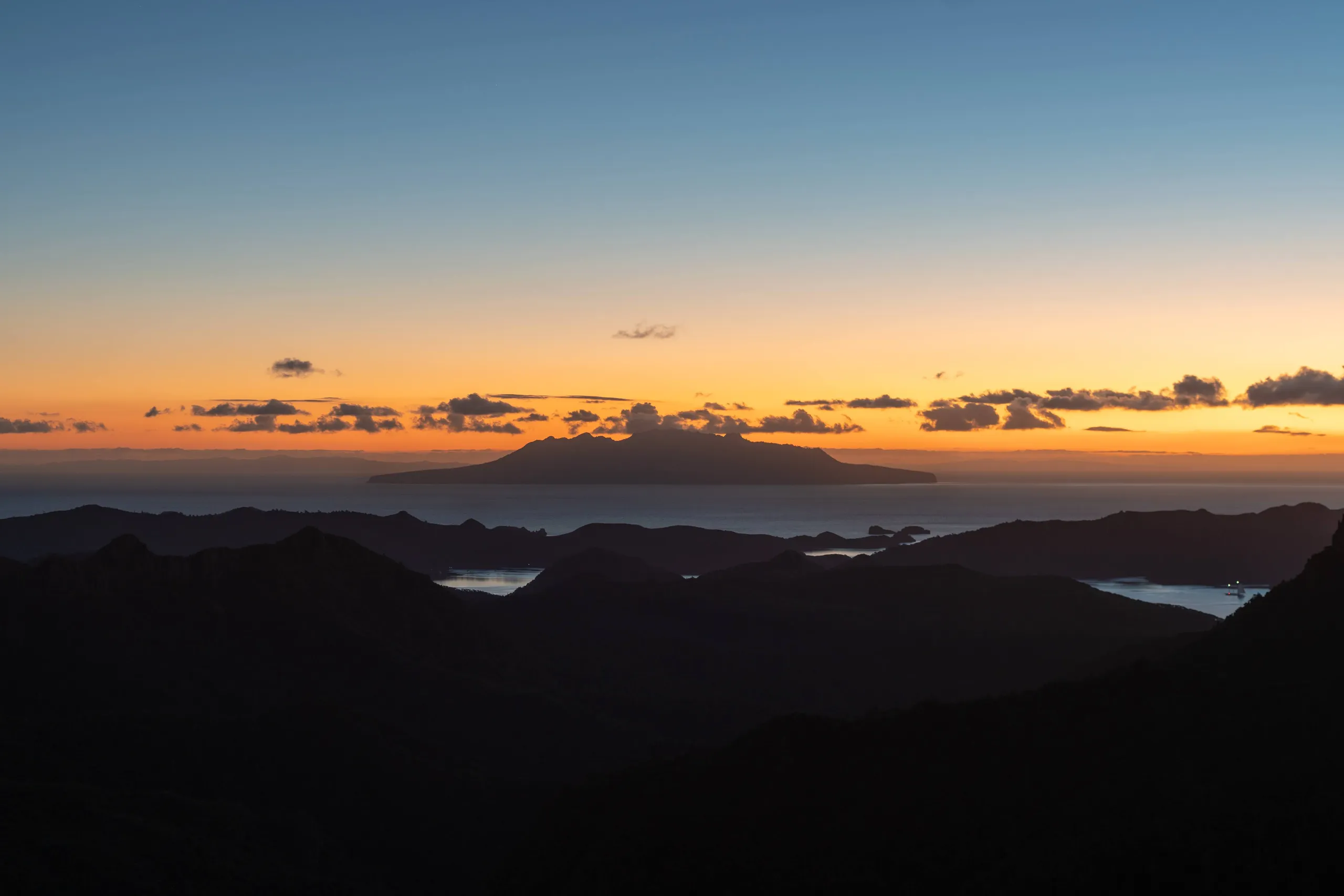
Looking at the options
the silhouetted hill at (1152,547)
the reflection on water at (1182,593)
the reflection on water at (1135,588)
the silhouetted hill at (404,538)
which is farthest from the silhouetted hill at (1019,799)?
the silhouetted hill at (404,538)

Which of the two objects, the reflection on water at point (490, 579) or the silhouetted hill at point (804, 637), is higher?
the silhouetted hill at point (804, 637)

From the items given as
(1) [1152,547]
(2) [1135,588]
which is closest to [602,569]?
(2) [1135,588]

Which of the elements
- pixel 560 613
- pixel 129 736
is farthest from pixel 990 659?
pixel 129 736

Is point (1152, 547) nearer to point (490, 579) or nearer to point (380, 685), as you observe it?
point (490, 579)

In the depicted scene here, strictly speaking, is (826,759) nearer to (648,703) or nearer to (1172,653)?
(1172,653)

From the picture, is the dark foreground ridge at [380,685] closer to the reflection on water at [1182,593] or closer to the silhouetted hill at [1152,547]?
the reflection on water at [1182,593]

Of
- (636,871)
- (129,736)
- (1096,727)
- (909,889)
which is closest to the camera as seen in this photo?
(909,889)
